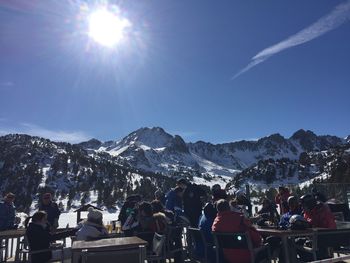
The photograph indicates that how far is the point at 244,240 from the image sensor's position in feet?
16.2

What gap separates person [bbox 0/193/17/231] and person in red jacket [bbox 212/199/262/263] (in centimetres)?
582

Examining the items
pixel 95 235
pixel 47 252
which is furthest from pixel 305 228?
pixel 47 252

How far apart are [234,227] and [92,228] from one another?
2.15 m

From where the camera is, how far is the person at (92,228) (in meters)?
5.86

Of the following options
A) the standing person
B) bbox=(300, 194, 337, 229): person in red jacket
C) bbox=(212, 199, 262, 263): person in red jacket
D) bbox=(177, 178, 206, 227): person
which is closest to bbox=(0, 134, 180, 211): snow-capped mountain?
bbox=(177, 178, 206, 227): person

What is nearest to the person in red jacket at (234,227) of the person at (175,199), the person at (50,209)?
the person at (175,199)

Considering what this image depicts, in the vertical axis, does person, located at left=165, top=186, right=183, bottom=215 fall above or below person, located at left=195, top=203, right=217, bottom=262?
above

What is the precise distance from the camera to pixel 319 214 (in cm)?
596

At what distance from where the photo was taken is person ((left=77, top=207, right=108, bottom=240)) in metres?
5.86

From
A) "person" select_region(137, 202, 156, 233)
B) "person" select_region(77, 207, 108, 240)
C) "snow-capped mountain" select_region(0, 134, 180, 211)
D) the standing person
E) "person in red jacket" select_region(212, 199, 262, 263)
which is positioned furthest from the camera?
"snow-capped mountain" select_region(0, 134, 180, 211)

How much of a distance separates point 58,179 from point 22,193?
17.7 m

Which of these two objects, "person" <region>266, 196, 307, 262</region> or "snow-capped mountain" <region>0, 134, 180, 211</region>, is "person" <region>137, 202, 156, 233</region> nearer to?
"person" <region>266, 196, 307, 262</region>

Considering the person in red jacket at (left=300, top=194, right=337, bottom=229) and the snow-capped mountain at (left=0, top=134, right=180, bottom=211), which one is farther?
the snow-capped mountain at (left=0, top=134, right=180, bottom=211)

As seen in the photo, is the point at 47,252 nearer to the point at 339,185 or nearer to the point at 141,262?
the point at 141,262
